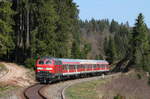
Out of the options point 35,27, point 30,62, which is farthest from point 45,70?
point 35,27

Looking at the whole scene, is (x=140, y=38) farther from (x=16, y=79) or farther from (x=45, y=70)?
(x=16, y=79)

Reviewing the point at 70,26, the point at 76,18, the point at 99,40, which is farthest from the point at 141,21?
the point at 99,40

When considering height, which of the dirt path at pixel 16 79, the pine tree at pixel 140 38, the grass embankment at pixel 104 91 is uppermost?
the pine tree at pixel 140 38

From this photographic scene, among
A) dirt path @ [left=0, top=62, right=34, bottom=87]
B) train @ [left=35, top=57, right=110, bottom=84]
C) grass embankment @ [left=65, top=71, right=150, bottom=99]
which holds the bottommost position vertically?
grass embankment @ [left=65, top=71, right=150, bottom=99]

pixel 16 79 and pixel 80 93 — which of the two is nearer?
pixel 80 93

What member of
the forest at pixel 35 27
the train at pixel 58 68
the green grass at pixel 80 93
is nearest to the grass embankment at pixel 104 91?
the green grass at pixel 80 93

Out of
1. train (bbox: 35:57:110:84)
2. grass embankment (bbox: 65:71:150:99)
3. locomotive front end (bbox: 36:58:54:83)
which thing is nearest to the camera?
grass embankment (bbox: 65:71:150:99)

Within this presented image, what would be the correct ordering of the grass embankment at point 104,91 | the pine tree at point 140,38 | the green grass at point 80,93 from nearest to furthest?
the green grass at point 80,93 → the grass embankment at point 104,91 → the pine tree at point 140,38

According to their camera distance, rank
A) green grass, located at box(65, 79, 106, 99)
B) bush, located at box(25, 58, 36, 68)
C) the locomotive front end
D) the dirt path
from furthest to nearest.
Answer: bush, located at box(25, 58, 36, 68) < the locomotive front end < the dirt path < green grass, located at box(65, 79, 106, 99)

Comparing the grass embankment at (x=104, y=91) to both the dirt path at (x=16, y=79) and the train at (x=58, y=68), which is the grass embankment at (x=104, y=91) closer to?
the train at (x=58, y=68)

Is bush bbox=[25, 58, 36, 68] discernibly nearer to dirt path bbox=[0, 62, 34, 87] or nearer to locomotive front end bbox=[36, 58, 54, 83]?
dirt path bbox=[0, 62, 34, 87]

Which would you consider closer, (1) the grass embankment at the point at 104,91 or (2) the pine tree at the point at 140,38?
(1) the grass embankment at the point at 104,91

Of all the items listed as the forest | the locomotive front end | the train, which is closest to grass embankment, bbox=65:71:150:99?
the train

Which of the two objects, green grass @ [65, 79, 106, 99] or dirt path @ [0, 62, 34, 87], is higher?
dirt path @ [0, 62, 34, 87]
